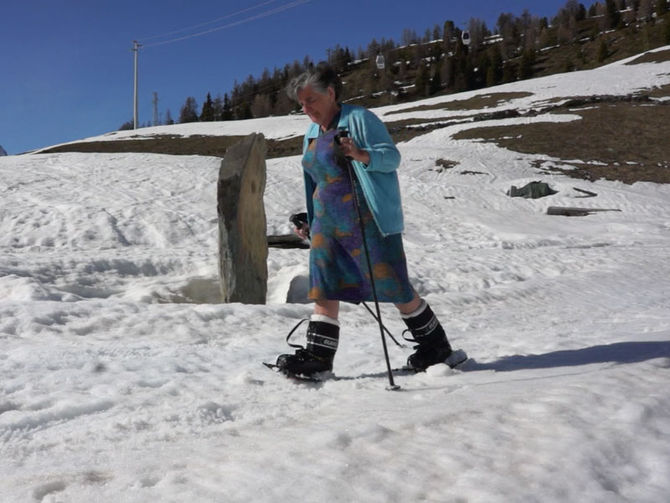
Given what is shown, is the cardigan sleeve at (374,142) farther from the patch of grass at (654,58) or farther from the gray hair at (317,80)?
the patch of grass at (654,58)

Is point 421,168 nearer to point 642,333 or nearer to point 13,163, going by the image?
point 13,163

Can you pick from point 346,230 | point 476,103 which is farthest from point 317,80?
point 476,103

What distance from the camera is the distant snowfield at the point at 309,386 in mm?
1783

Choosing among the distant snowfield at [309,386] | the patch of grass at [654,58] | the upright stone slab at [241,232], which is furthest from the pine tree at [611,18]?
the upright stone slab at [241,232]

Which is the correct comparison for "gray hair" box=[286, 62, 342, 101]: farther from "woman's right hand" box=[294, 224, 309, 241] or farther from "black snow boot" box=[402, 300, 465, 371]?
"black snow boot" box=[402, 300, 465, 371]

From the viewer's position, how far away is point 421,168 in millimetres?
19312

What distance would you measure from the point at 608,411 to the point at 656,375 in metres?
0.72

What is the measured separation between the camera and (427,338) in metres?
3.47

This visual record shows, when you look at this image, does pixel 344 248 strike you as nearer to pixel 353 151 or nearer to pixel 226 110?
pixel 353 151

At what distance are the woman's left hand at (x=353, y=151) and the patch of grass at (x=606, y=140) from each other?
16.9 meters

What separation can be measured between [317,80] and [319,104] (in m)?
0.14

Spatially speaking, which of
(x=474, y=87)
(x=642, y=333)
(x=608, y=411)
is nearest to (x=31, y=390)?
(x=608, y=411)

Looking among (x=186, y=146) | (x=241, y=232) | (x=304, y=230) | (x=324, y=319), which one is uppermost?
(x=186, y=146)

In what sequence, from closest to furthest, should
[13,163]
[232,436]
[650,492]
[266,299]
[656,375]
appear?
[650,492]
[232,436]
[656,375]
[266,299]
[13,163]
